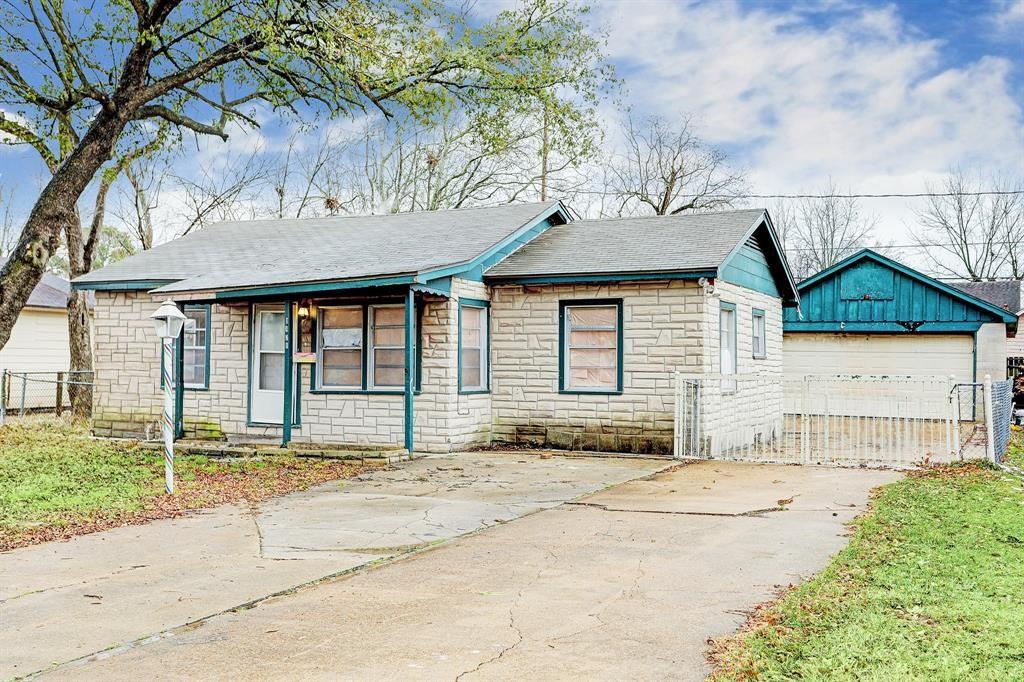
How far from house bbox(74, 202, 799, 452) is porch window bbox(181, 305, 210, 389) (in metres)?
0.04

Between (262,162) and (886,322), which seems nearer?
(886,322)

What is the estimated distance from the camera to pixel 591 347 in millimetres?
14930

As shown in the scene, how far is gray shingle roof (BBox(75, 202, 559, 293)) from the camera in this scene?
47.3 feet

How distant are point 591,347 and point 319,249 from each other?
223 inches

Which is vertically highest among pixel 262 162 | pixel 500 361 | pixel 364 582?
pixel 262 162

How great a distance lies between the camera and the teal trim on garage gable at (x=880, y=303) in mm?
22594

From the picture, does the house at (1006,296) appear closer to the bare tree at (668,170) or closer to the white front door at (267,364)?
the bare tree at (668,170)

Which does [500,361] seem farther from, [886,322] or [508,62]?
[886,322]

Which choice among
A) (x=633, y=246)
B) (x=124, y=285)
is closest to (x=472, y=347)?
(x=633, y=246)

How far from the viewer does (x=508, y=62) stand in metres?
15.5

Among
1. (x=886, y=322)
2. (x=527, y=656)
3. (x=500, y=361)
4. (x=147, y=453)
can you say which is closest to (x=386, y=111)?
(x=500, y=361)

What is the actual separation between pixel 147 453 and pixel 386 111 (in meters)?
6.99

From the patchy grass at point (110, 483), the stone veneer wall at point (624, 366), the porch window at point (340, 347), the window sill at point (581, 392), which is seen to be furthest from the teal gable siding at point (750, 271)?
the patchy grass at point (110, 483)

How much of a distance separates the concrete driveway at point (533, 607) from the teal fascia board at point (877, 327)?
51.0ft
